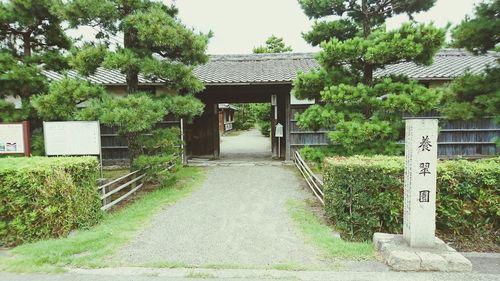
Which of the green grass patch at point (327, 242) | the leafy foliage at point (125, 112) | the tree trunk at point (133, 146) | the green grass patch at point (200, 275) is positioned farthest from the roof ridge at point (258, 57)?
the green grass patch at point (200, 275)

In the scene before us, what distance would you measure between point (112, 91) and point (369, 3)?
10014mm

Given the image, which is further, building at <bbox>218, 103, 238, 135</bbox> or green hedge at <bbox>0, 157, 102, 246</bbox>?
building at <bbox>218, 103, 238, 135</bbox>

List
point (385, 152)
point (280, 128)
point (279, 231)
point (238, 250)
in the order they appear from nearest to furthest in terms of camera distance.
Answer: point (238, 250)
point (279, 231)
point (385, 152)
point (280, 128)

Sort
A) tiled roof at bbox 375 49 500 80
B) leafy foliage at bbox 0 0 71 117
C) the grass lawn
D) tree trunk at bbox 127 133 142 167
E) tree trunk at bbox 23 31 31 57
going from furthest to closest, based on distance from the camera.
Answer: tiled roof at bbox 375 49 500 80, tree trunk at bbox 23 31 31 57, tree trunk at bbox 127 133 142 167, leafy foliage at bbox 0 0 71 117, the grass lawn

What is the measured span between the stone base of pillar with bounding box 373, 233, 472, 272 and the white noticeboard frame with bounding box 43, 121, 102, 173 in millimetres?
6632

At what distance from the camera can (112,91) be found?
41.4 ft

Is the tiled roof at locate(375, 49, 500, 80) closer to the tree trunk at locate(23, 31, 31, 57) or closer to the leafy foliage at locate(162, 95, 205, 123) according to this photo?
the leafy foliage at locate(162, 95, 205, 123)

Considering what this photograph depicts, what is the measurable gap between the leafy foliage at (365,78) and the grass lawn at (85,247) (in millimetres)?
4365

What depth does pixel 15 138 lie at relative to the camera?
7477mm

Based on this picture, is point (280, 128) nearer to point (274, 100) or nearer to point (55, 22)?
point (274, 100)

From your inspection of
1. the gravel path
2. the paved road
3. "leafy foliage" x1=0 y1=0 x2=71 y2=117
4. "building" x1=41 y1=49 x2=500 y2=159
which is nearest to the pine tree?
"leafy foliage" x1=0 y1=0 x2=71 y2=117

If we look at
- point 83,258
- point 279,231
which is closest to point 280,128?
point 279,231

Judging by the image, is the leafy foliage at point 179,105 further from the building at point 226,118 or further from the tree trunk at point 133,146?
the building at point 226,118

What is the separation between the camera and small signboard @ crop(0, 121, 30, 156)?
24.4ft
